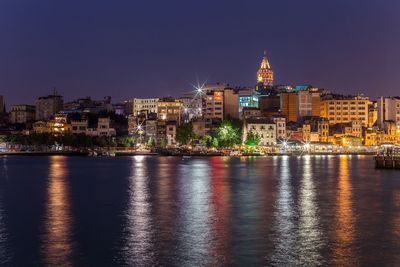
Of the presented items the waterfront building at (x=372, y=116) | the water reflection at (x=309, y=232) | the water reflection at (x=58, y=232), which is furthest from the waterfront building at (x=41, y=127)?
the water reflection at (x=309, y=232)

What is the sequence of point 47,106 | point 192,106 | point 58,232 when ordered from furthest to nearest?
point 47,106
point 192,106
point 58,232

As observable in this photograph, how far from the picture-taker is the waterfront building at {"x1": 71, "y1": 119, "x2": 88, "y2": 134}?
118 m

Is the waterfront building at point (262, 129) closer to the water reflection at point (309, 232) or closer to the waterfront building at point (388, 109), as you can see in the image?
the waterfront building at point (388, 109)

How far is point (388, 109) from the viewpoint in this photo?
122 meters

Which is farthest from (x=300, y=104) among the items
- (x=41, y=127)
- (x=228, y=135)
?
(x=41, y=127)

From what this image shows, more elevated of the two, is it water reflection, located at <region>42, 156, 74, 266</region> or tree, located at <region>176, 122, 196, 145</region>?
tree, located at <region>176, 122, 196, 145</region>

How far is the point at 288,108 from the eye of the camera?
124 m

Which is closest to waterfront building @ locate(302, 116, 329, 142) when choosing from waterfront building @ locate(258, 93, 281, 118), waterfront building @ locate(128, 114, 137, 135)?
waterfront building @ locate(258, 93, 281, 118)

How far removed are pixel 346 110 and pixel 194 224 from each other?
349 feet

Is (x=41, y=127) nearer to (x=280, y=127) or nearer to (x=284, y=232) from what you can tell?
(x=280, y=127)

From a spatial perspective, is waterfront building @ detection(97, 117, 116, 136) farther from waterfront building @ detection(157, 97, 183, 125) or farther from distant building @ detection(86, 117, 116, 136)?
waterfront building @ detection(157, 97, 183, 125)

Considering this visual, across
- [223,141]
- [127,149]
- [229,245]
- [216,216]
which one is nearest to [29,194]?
[216,216]

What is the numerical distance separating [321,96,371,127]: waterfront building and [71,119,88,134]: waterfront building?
47628 millimetres

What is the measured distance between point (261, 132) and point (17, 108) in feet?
239
